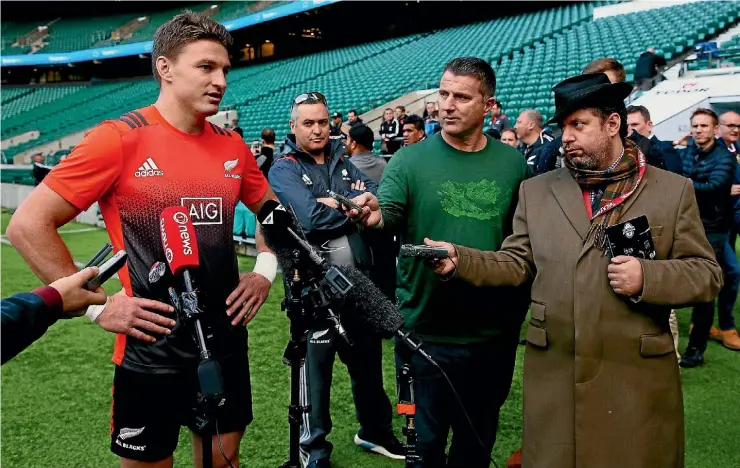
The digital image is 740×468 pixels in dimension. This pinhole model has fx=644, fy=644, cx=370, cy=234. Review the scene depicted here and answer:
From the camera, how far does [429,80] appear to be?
19.0 metres

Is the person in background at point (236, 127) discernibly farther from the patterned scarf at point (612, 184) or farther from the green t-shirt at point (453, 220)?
the patterned scarf at point (612, 184)

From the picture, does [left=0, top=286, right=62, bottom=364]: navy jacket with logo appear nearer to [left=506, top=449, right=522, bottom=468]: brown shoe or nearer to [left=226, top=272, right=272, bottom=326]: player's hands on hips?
[left=226, top=272, right=272, bottom=326]: player's hands on hips

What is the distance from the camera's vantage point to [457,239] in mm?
2588

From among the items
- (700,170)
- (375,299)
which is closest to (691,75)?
(700,170)

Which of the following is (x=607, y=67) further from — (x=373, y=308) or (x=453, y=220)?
(x=373, y=308)

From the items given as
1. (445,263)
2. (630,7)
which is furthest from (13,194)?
(630,7)

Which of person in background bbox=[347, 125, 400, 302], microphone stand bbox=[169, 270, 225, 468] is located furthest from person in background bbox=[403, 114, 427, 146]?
microphone stand bbox=[169, 270, 225, 468]

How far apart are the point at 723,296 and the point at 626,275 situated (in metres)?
3.78

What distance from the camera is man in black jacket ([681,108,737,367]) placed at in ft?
15.2

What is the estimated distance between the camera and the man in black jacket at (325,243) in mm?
3367

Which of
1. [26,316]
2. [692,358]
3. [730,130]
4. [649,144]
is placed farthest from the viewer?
[730,130]

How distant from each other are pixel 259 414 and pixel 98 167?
8.00 ft

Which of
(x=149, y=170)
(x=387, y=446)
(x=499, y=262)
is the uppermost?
(x=149, y=170)

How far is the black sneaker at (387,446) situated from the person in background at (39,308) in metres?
2.36
